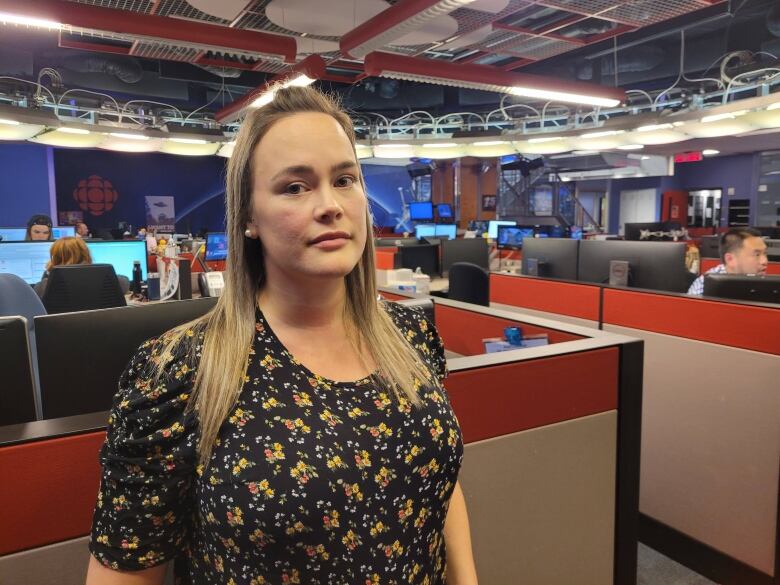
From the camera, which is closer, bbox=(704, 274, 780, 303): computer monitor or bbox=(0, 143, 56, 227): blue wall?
bbox=(704, 274, 780, 303): computer monitor

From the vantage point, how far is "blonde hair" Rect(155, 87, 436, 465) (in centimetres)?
83

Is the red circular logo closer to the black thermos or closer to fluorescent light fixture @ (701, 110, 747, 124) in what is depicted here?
the black thermos

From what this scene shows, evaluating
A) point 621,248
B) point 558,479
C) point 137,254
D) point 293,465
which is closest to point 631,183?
point 621,248

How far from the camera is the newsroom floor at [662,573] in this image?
2430 millimetres

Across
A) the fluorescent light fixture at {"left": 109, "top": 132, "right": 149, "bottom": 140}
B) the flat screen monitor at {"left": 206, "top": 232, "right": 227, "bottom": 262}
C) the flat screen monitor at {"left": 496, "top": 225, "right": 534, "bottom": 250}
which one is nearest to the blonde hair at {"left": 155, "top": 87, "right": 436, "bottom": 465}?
the flat screen monitor at {"left": 206, "top": 232, "right": 227, "bottom": 262}

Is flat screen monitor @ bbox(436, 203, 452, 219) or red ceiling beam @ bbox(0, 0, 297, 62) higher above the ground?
red ceiling beam @ bbox(0, 0, 297, 62)

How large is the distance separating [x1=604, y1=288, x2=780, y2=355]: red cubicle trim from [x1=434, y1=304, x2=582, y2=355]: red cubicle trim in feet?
3.08

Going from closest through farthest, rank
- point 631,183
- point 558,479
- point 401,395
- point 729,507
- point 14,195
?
point 401,395
point 558,479
point 729,507
point 14,195
point 631,183

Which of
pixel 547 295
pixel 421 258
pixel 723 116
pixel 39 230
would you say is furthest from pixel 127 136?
pixel 723 116

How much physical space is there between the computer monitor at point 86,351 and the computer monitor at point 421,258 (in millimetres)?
4632

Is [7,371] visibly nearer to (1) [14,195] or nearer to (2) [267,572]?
(2) [267,572]

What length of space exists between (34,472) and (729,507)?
2601mm

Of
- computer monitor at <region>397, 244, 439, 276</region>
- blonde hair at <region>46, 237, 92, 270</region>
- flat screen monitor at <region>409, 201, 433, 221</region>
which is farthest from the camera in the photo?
flat screen monitor at <region>409, 201, 433, 221</region>

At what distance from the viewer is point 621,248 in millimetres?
3861
